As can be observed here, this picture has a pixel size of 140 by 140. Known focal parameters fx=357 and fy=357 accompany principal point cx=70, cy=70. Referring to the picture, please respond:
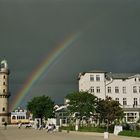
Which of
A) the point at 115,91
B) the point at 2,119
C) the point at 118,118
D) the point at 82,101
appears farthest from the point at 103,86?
the point at 2,119

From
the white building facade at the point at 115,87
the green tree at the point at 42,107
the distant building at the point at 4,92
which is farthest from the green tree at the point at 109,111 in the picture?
the distant building at the point at 4,92

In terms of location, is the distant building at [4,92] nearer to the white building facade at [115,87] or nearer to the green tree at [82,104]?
the white building facade at [115,87]

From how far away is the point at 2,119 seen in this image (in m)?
160

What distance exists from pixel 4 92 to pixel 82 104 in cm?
8309

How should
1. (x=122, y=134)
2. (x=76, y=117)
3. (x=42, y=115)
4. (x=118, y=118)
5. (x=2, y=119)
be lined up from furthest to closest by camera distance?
(x=2, y=119) → (x=42, y=115) → (x=76, y=117) → (x=118, y=118) → (x=122, y=134)

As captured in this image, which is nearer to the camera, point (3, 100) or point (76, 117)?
point (76, 117)

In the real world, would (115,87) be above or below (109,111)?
above

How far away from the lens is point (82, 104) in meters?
88.9

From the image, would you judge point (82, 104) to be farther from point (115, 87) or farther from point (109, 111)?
point (115, 87)

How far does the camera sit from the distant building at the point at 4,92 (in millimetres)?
161375

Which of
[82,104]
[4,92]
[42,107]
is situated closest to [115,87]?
[42,107]

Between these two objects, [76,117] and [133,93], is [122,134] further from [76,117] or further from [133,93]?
[133,93]

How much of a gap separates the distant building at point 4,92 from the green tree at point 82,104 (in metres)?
74.7

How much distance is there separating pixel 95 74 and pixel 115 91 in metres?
8.61
